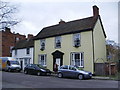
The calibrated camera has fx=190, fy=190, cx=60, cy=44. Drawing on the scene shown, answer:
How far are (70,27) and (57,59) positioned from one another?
5.46 metres

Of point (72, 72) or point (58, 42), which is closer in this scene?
point (72, 72)

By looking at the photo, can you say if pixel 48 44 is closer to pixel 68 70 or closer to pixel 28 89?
pixel 68 70

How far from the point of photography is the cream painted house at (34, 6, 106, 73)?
1021 inches

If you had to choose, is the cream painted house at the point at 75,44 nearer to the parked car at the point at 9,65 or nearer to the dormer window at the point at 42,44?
the dormer window at the point at 42,44

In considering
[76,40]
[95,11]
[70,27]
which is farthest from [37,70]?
[95,11]

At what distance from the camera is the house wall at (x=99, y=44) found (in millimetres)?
26534

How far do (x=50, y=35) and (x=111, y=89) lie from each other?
19.5 m

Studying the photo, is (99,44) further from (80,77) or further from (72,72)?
(80,77)

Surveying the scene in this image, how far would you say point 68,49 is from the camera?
28.3 meters

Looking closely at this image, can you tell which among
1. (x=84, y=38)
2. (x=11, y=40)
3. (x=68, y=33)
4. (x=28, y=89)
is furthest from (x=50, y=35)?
(x=11, y=40)

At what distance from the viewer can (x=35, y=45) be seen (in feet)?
113

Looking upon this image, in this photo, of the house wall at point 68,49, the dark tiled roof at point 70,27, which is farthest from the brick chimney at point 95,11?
→ the house wall at point 68,49

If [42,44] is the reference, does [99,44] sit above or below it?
below

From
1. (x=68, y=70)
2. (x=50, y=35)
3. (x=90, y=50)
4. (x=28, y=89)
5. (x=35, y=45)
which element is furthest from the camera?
(x=35, y=45)
